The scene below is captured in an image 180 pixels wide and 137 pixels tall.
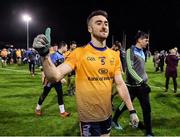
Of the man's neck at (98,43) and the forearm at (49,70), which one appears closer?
the forearm at (49,70)

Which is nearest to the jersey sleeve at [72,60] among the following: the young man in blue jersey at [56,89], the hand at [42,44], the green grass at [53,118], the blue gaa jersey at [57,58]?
the hand at [42,44]

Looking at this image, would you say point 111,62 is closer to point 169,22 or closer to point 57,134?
point 57,134

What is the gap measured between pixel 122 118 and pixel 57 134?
8.47 feet

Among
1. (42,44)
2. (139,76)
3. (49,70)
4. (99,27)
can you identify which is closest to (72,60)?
(99,27)

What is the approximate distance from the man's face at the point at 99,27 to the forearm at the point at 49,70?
0.83m

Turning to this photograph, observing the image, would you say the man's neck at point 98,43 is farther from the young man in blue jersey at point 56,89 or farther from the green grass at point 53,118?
the young man in blue jersey at point 56,89

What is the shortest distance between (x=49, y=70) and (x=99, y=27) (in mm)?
1085

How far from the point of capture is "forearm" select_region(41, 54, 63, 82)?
13.1ft

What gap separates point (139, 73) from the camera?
879 cm

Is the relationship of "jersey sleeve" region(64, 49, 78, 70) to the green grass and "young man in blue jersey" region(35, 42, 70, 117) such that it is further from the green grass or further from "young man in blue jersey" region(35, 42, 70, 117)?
"young man in blue jersey" region(35, 42, 70, 117)

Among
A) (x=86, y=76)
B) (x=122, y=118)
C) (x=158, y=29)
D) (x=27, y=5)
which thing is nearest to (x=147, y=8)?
(x=158, y=29)

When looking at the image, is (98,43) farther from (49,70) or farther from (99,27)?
(49,70)

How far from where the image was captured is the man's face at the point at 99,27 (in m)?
4.80

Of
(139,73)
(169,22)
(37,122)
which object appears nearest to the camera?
(139,73)
